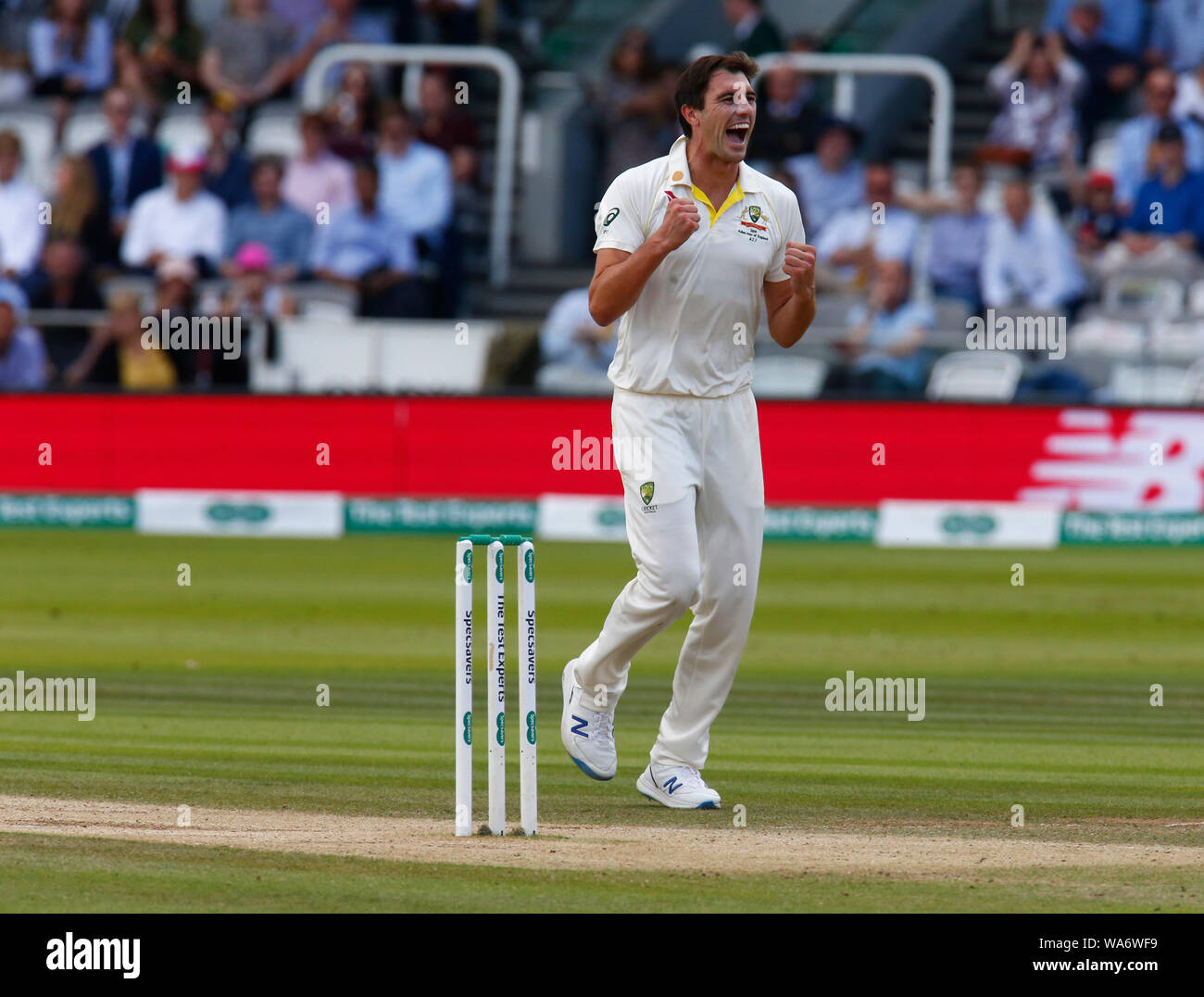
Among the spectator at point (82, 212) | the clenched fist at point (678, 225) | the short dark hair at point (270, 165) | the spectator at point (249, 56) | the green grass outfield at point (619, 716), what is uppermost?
the spectator at point (249, 56)

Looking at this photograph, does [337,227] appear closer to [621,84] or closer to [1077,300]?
[621,84]

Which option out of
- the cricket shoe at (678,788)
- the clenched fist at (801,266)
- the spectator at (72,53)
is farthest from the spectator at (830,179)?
the cricket shoe at (678,788)

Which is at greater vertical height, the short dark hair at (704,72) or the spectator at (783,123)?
the spectator at (783,123)

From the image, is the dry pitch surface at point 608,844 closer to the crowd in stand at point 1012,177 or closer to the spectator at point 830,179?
the crowd in stand at point 1012,177

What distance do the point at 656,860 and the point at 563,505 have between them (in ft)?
41.8

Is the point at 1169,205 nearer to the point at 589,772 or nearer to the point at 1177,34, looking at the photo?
the point at 1177,34

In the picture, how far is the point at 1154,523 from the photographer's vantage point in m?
19.7

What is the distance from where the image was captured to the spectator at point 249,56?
945 inches

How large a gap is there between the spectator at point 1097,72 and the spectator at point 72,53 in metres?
11.1

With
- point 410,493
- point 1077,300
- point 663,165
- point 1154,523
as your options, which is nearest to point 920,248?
point 1077,300

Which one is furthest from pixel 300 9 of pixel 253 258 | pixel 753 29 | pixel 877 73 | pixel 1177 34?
pixel 1177 34

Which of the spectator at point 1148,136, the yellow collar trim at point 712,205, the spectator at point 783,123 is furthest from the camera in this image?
the spectator at point 783,123

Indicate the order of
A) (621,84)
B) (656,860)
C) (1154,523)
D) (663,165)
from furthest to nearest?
1. (621,84)
2. (1154,523)
3. (663,165)
4. (656,860)

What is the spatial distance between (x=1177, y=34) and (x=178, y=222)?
11.1 m
